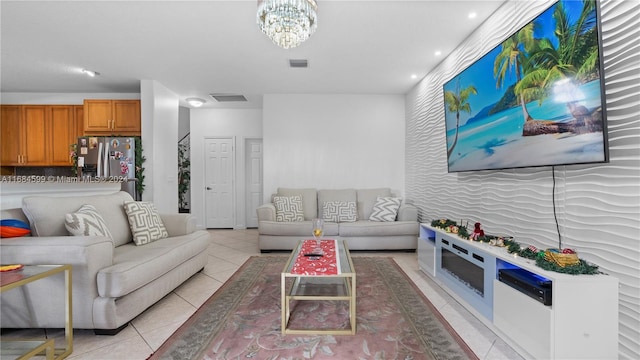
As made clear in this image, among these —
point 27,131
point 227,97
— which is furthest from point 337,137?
point 27,131

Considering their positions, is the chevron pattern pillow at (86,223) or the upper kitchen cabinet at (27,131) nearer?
the chevron pattern pillow at (86,223)

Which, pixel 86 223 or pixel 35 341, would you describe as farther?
pixel 86 223

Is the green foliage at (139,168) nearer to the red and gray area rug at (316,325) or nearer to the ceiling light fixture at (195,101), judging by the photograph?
the ceiling light fixture at (195,101)

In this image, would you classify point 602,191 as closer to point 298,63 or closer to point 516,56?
point 516,56

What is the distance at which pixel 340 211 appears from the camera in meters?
4.58

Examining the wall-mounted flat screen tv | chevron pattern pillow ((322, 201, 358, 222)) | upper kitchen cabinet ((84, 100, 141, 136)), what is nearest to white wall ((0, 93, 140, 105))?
upper kitchen cabinet ((84, 100, 141, 136))

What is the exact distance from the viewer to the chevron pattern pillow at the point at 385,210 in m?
4.44

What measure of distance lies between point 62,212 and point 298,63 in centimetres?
292

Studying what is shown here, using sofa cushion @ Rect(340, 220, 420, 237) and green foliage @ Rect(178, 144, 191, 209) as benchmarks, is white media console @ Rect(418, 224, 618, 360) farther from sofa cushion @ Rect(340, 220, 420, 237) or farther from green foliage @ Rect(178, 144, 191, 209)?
green foliage @ Rect(178, 144, 191, 209)

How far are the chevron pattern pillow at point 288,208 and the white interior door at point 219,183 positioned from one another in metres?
Answer: 2.05

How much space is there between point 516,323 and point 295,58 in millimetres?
3385

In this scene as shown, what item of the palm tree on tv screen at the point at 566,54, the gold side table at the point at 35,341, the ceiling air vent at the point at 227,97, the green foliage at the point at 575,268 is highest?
the ceiling air vent at the point at 227,97

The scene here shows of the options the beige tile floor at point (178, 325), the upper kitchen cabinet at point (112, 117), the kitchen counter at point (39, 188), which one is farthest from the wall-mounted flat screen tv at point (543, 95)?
the upper kitchen cabinet at point (112, 117)

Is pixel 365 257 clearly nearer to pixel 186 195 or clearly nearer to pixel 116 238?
pixel 116 238
